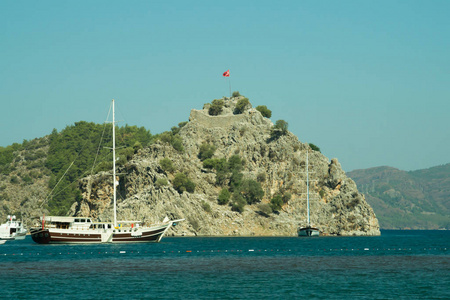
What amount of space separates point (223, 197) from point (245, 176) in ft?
47.2

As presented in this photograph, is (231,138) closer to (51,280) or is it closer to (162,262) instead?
(162,262)

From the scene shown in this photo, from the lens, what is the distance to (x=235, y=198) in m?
158

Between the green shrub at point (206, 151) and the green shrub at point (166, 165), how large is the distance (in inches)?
731

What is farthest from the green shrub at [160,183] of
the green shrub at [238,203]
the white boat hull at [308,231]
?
the white boat hull at [308,231]

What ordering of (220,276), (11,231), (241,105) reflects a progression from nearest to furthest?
(220,276), (11,231), (241,105)

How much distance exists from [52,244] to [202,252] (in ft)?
118

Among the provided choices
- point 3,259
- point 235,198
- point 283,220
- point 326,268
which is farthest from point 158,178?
point 326,268

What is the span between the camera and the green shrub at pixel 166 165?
15575 cm

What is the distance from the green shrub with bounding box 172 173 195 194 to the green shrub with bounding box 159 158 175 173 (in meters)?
4.35

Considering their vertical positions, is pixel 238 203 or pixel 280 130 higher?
pixel 280 130

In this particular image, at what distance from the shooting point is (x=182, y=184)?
498ft

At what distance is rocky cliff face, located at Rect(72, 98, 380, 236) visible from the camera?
14600 centimetres

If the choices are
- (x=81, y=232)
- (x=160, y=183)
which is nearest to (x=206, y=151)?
(x=160, y=183)

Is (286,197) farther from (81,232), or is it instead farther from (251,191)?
(81,232)
